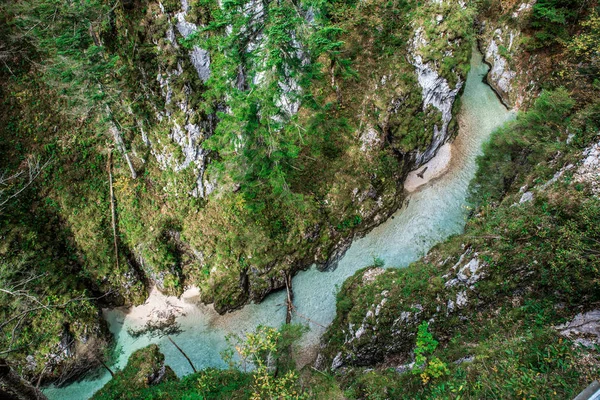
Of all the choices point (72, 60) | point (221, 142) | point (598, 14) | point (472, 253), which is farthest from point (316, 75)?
point (598, 14)

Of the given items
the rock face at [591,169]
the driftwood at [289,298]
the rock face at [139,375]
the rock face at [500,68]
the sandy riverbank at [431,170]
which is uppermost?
the rock face at [500,68]

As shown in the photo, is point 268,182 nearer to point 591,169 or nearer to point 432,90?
point 432,90

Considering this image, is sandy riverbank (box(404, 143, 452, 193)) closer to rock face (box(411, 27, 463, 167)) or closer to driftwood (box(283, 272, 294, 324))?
rock face (box(411, 27, 463, 167))

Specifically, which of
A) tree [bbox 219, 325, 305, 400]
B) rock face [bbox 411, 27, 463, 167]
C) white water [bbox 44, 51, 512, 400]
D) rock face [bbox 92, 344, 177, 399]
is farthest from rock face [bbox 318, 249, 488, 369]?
rock face [bbox 411, 27, 463, 167]

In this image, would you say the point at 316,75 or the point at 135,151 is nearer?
the point at 316,75

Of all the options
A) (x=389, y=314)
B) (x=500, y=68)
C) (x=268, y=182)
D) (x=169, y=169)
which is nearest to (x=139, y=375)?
(x=268, y=182)

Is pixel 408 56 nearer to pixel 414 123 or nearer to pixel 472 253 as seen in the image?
pixel 414 123

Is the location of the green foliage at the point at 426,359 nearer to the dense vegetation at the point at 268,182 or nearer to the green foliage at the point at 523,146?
the dense vegetation at the point at 268,182

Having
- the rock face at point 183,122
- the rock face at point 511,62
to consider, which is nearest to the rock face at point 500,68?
the rock face at point 511,62
